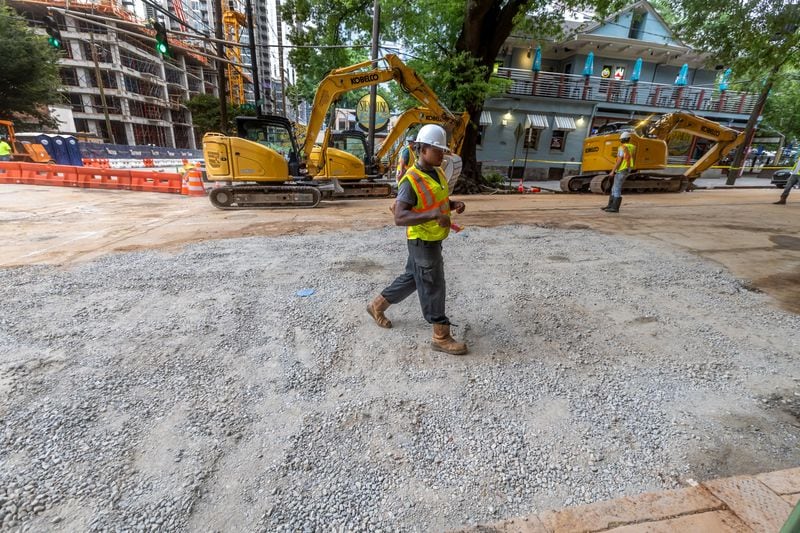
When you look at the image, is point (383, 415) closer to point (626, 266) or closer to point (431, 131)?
point (431, 131)

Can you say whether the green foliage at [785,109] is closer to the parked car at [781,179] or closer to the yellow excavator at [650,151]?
the parked car at [781,179]

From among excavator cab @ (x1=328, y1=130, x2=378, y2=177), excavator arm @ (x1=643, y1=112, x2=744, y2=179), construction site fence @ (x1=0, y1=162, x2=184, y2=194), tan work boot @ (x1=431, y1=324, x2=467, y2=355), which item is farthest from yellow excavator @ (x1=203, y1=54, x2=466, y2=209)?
excavator arm @ (x1=643, y1=112, x2=744, y2=179)

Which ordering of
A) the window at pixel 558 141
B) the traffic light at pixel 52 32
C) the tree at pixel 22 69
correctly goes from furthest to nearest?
the window at pixel 558 141
the tree at pixel 22 69
the traffic light at pixel 52 32

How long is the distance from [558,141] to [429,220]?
2484cm

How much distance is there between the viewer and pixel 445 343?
3.31 meters

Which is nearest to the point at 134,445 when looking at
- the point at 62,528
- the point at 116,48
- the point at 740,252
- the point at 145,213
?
the point at 62,528

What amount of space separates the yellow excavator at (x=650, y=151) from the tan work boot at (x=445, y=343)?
1433 centimetres

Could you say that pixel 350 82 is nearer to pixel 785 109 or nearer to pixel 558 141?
pixel 558 141

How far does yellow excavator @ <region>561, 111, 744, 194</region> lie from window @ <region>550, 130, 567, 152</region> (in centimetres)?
842

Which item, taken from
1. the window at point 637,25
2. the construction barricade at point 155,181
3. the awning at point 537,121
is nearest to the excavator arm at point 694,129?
the awning at point 537,121

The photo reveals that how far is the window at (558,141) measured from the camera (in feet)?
78.5

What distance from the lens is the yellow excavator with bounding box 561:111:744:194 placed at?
14.3 m

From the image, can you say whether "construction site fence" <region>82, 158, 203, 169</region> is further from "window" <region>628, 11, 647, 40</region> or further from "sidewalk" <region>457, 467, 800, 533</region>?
"window" <region>628, 11, 647, 40</region>

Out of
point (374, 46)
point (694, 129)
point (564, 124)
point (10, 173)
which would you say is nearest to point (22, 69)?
point (10, 173)
